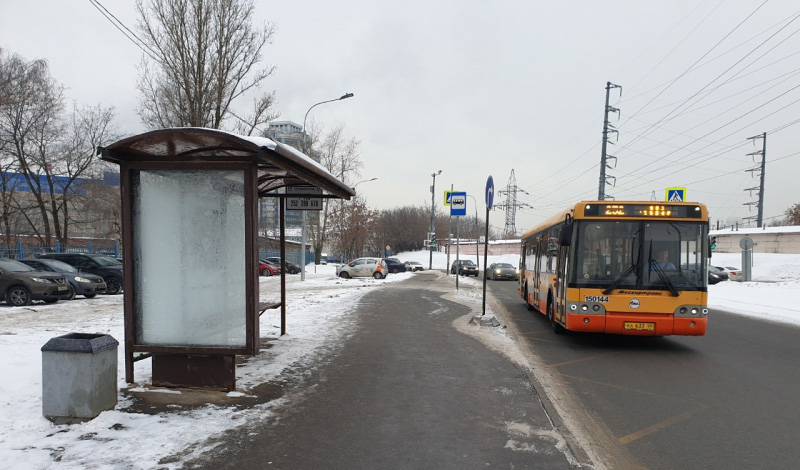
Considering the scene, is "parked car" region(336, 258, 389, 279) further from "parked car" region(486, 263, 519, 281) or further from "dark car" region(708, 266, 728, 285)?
"dark car" region(708, 266, 728, 285)

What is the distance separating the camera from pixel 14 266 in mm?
14828

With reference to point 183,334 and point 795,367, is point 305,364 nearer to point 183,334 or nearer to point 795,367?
point 183,334

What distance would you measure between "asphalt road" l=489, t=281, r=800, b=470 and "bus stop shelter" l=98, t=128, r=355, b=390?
405 cm

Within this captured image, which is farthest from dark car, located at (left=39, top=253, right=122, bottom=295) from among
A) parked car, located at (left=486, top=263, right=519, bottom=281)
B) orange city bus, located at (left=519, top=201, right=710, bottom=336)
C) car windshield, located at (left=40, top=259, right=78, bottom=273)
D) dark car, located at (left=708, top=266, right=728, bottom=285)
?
dark car, located at (left=708, top=266, right=728, bottom=285)

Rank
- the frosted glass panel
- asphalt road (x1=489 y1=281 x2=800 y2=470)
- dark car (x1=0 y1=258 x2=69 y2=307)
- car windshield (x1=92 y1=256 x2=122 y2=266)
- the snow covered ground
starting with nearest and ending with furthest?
the snow covered ground, asphalt road (x1=489 y1=281 x2=800 y2=470), the frosted glass panel, dark car (x1=0 y1=258 x2=69 y2=307), car windshield (x1=92 y1=256 x2=122 y2=266)

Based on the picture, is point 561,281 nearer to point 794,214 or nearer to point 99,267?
point 99,267

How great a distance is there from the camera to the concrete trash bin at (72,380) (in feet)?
14.4

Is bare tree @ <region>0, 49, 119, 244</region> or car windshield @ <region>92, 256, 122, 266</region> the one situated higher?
bare tree @ <region>0, 49, 119, 244</region>

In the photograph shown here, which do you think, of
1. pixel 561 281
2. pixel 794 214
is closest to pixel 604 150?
pixel 561 281

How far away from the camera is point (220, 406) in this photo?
5031mm

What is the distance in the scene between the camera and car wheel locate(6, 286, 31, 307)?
1420 cm

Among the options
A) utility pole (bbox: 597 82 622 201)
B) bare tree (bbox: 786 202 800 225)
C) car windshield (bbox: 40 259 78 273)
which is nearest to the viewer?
car windshield (bbox: 40 259 78 273)

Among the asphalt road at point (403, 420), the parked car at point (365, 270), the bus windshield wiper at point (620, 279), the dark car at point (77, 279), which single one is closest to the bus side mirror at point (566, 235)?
the bus windshield wiper at point (620, 279)

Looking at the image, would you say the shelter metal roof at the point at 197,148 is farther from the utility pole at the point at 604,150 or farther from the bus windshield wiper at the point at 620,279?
the utility pole at the point at 604,150
